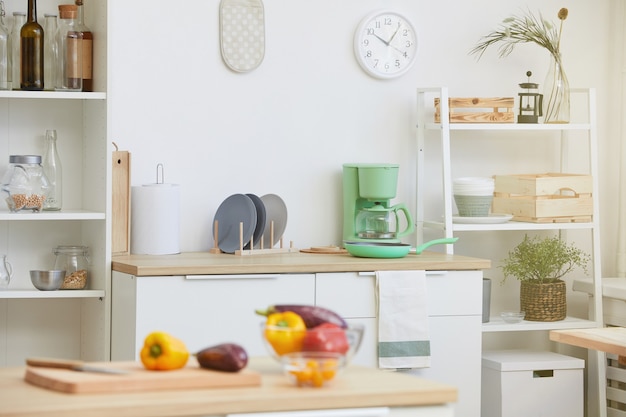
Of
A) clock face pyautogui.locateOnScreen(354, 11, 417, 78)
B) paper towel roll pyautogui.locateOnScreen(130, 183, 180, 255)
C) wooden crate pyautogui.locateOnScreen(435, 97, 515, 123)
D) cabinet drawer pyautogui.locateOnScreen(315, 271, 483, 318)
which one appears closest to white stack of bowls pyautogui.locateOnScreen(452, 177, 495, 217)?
wooden crate pyautogui.locateOnScreen(435, 97, 515, 123)

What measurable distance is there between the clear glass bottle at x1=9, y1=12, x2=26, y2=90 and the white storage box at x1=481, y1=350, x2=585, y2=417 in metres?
2.35

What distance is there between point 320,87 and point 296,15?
34 cm

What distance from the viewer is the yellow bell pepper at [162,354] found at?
209cm

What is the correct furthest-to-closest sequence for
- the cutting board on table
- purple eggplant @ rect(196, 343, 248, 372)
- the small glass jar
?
the small glass jar < purple eggplant @ rect(196, 343, 248, 372) < the cutting board on table

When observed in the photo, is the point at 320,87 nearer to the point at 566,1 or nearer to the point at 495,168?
the point at 495,168

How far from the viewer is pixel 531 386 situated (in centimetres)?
434

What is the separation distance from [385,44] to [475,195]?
818mm

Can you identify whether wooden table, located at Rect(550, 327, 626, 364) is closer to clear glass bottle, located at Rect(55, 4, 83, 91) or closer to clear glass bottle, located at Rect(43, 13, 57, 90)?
clear glass bottle, located at Rect(55, 4, 83, 91)

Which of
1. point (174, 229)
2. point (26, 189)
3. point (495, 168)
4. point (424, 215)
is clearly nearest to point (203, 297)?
point (174, 229)

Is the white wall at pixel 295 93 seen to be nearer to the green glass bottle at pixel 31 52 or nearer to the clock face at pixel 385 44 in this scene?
the clock face at pixel 385 44

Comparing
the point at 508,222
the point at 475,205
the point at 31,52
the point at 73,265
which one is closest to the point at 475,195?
the point at 475,205

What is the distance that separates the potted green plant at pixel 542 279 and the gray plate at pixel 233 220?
130cm

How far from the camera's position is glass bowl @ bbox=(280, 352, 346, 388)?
2.01 m

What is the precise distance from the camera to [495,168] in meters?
4.84
